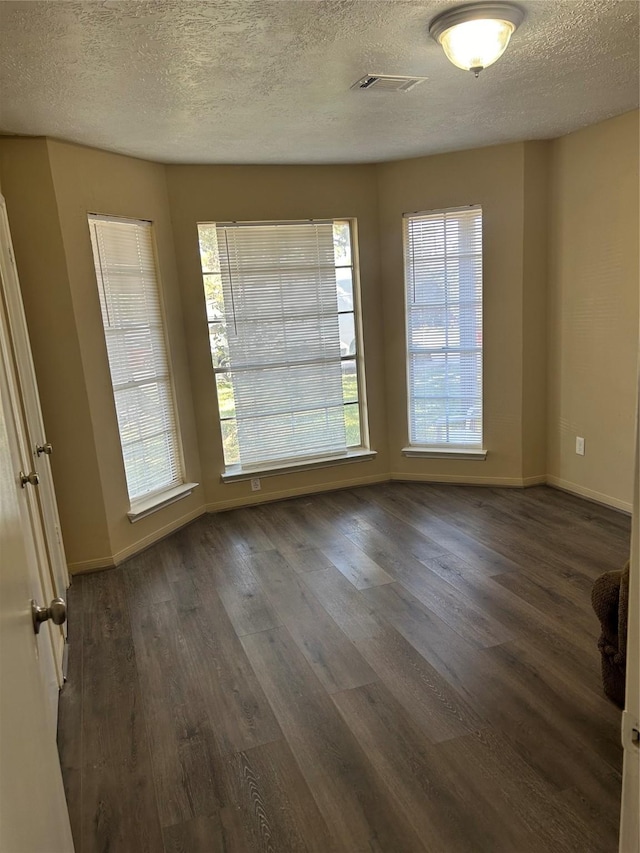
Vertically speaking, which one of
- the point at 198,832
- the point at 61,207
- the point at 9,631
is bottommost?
the point at 198,832

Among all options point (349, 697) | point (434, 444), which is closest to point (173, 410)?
point (434, 444)

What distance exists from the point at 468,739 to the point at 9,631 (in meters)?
1.65

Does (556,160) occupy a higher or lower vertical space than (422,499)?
higher

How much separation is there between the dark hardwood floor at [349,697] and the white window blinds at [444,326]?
108 centimetres

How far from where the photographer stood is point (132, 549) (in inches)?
145

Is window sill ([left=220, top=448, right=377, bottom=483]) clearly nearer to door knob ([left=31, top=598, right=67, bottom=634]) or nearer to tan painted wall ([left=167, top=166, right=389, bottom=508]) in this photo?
tan painted wall ([left=167, top=166, right=389, bottom=508])

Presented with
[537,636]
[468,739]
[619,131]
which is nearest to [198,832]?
[468,739]

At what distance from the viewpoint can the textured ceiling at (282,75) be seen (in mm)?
1922

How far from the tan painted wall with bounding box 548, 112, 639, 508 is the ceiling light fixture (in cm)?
178

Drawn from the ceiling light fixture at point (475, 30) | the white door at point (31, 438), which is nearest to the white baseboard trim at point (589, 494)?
the ceiling light fixture at point (475, 30)

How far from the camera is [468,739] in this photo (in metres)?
1.97

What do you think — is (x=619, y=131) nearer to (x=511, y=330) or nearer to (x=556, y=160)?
(x=556, y=160)

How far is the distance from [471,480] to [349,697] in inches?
105

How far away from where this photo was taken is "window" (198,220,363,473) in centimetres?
416
